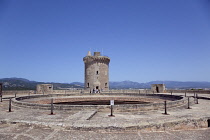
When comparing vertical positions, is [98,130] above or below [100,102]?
above

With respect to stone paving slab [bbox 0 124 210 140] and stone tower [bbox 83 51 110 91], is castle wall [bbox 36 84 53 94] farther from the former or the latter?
stone paving slab [bbox 0 124 210 140]

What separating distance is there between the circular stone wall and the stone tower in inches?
461

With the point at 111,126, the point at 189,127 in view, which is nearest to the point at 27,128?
the point at 111,126

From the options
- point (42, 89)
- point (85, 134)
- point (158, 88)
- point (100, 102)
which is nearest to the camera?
point (85, 134)

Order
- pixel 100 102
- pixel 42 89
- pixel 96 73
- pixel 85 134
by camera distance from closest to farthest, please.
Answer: pixel 85 134 → pixel 100 102 → pixel 42 89 → pixel 96 73

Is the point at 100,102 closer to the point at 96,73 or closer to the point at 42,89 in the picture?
the point at 42,89

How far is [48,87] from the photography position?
28.5 m

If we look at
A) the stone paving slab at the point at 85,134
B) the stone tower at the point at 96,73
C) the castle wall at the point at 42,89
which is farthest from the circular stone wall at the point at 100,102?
the stone tower at the point at 96,73

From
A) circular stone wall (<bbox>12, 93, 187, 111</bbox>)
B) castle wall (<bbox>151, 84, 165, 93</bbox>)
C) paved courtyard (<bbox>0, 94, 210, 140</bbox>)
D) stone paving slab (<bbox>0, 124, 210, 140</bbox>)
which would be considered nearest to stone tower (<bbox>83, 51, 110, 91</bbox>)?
castle wall (<bbox>151, 84, 165, 93</bbox>)

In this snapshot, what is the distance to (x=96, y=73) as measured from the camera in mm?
35125

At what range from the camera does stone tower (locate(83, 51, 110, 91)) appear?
3491 centimetres

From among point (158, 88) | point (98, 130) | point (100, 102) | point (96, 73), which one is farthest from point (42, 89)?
point (98, 130)

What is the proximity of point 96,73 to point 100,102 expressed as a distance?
15.7m

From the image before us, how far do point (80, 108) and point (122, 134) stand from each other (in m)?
4.64
